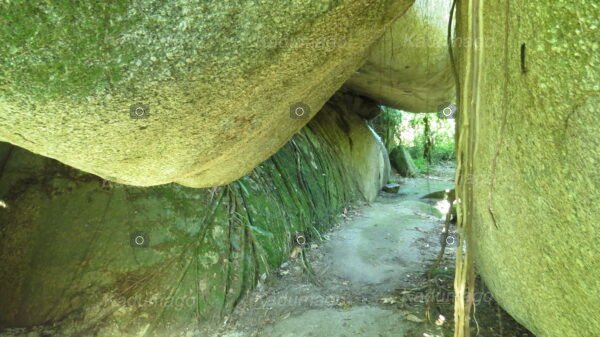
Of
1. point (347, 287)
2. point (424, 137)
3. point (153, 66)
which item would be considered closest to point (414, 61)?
point (347, 287)

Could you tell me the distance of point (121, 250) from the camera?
3949 mm

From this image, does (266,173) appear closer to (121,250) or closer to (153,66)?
(121,250)

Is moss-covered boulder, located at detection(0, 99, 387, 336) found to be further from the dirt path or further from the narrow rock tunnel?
the dirt path

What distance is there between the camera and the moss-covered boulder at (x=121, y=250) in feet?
12.1

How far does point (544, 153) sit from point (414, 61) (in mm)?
3988

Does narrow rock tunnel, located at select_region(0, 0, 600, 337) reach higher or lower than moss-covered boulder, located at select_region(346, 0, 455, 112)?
lower

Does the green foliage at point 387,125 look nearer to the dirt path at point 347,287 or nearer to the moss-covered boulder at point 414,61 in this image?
the moss-covered boulder at point 414,61

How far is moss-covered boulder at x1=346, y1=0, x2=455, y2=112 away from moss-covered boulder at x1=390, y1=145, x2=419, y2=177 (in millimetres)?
4579

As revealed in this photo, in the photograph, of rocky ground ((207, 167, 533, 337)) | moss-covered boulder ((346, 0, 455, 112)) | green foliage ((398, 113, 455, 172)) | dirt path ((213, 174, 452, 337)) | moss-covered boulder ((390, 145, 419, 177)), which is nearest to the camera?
rocky ground ((207, 167, 533, 337))

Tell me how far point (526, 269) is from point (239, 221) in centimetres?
314

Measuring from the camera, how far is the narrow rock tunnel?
140 centimetres

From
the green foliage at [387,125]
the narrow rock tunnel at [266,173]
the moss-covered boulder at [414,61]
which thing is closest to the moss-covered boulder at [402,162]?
the green foliage at [387,125]

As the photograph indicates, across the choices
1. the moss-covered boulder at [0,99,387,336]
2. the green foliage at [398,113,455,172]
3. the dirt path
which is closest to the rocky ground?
the dirt path

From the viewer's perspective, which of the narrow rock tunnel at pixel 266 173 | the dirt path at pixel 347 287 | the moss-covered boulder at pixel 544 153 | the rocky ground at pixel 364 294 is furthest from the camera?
the dirt path at pixel 347 287
